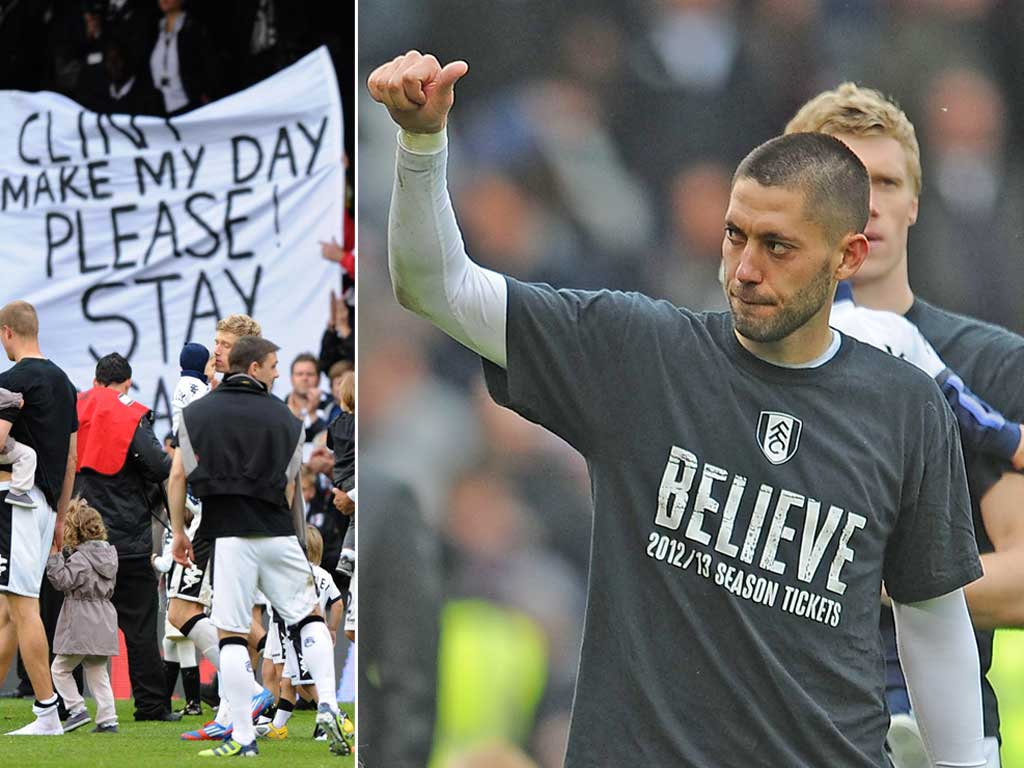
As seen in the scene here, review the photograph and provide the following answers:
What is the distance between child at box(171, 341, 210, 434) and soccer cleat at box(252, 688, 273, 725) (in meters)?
1.51

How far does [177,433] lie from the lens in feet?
25.8

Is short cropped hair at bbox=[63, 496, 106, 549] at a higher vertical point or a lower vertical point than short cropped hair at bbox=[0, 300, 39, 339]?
lower

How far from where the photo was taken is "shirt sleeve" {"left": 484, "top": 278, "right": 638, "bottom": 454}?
2.86m

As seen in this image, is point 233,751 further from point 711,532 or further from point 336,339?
point 711,532

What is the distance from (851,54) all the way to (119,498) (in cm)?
630

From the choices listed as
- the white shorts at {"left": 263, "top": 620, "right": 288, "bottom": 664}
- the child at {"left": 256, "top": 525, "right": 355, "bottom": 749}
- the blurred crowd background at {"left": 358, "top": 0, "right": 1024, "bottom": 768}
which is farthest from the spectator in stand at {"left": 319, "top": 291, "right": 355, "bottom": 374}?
the blurred crowd background at {"left": 358, "top": 0, "right": 1024, "bottom": 768}

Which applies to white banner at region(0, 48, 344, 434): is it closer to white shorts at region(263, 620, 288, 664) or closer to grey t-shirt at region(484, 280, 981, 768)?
white shorts at region(263, 620, 288, 664)

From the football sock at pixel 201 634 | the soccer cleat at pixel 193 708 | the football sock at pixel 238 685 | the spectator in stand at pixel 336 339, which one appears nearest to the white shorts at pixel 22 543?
the football sock at pixel 201 634

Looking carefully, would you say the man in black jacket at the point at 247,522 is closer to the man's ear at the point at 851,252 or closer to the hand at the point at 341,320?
the hand at the point at 341,320

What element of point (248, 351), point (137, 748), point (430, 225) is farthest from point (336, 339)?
point (430, 225)

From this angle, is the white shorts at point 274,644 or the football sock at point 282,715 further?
the white shorts at point 274,644

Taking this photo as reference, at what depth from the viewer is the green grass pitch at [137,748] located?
7.55 metres

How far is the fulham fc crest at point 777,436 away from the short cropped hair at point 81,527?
677cm

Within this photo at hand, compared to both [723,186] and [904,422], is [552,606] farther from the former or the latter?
[904,422]
